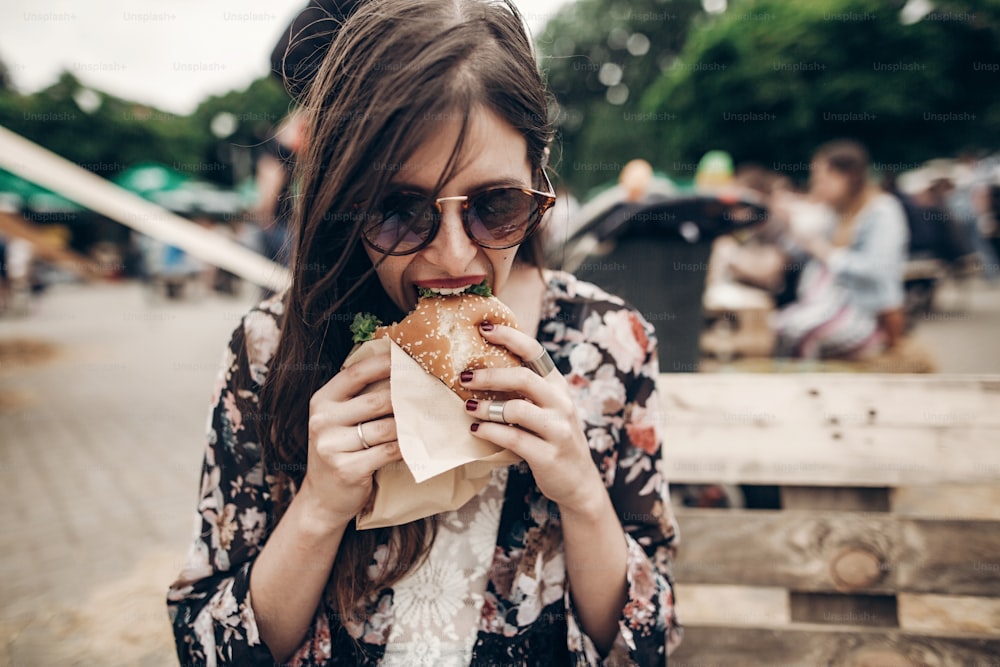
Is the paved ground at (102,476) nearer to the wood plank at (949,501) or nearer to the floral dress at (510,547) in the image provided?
the floral dress at (510,547)

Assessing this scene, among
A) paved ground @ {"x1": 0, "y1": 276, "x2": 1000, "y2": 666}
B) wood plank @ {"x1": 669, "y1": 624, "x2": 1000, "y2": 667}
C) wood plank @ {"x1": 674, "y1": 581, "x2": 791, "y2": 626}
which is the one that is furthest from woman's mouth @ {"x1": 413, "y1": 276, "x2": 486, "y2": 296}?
paved ground @ {"x1": 0, "y1": 276, "x2": 1000, "y2": 666}

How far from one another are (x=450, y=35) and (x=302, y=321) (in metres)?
0.71

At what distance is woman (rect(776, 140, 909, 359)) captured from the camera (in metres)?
5.04

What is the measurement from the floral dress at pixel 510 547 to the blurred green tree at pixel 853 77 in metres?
17.9

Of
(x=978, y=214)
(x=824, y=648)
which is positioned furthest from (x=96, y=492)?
(x=978, y=214)

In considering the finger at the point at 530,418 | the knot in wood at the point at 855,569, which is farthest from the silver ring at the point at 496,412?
the knot in wood at the point at 855,569

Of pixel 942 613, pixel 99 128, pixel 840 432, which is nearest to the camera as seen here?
pixel 840 432

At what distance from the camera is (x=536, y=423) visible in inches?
49.0

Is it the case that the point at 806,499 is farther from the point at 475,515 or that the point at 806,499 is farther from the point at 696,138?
the point at 696,138

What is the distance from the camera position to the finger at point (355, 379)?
4.27 feet

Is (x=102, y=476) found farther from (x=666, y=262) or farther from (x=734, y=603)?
(x=734, y=603)

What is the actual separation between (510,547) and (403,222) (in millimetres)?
831

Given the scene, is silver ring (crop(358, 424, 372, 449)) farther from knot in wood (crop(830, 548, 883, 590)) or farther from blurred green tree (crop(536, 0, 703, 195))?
blurred green tree (crop(536, 0, 703, 195))

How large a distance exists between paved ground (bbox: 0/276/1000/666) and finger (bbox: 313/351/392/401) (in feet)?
8.07
